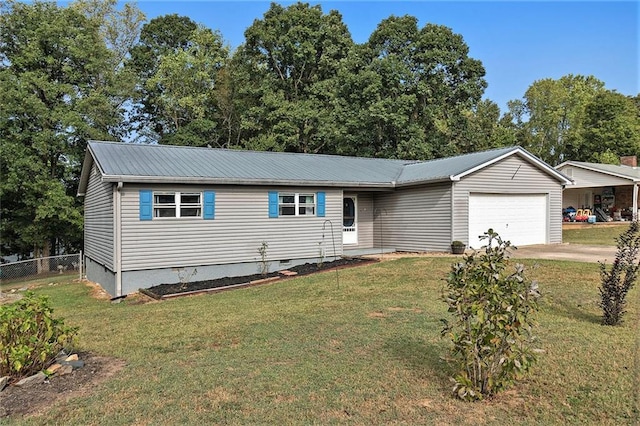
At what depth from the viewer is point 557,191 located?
16.5 metres

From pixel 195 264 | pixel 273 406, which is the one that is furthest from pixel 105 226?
pixel 273 406

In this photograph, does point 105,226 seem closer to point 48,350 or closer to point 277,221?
point 277,221

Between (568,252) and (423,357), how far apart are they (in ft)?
35.5

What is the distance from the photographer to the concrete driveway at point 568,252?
12.1m

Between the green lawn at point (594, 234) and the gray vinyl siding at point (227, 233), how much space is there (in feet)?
33.6

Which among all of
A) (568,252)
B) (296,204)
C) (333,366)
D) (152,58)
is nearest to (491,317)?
(333,366)

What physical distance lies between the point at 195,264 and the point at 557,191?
13479 mm

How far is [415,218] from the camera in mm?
15445

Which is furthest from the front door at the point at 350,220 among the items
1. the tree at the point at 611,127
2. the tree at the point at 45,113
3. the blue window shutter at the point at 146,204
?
the tree at the point at 611,127

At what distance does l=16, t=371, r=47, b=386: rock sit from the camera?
4.38 metres

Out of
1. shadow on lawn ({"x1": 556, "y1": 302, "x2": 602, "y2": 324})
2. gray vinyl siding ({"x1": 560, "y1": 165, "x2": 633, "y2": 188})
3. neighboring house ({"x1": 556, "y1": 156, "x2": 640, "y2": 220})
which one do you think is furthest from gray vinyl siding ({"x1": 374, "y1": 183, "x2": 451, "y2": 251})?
neighboring house ({"x1": 556, "y1": 156, "x2": 640, "y2": 220})

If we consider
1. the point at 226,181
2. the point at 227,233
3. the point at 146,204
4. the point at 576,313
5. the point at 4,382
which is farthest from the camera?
the point at 227,233

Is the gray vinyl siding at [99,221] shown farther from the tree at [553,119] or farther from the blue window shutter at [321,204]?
the tree at [553,119]

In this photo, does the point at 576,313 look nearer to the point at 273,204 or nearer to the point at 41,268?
the point at 273,204
